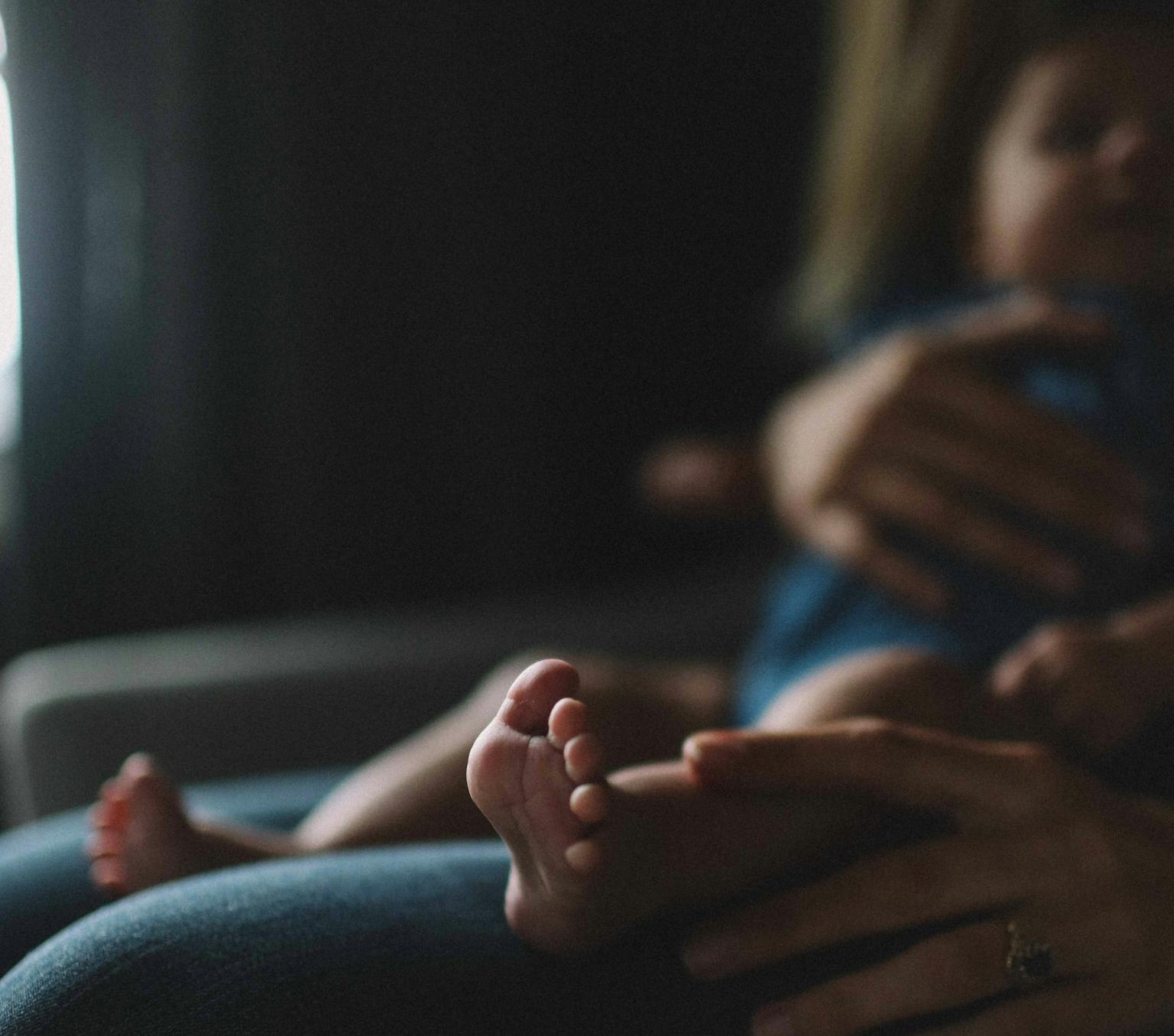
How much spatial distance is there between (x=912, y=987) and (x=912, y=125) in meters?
0.82

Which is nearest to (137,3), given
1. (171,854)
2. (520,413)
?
(520,413)

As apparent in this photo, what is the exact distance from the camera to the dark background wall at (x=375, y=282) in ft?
4.10

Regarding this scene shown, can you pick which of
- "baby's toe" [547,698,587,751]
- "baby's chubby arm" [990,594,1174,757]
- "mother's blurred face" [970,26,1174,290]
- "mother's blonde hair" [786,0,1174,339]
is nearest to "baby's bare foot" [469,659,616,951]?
"baby's toe" [547,698,587,751]

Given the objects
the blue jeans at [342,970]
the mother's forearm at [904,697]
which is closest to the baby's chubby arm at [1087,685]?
the mother's forearm at [904,697]

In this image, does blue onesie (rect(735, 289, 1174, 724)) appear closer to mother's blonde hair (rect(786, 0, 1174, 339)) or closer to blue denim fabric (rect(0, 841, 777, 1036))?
mother's blonde hair (rect(786, 0, 1174, 339))

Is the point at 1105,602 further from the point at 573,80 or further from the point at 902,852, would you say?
the point at 573,80

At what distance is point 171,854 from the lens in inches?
23.1

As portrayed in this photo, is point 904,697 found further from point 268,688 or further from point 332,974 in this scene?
point 268,688

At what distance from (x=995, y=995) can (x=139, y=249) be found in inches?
45.8

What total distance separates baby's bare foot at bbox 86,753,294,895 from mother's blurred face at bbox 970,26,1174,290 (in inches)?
28.5

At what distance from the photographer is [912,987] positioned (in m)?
0.45

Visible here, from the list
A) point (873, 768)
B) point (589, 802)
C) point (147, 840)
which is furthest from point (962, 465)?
point (147, 840)

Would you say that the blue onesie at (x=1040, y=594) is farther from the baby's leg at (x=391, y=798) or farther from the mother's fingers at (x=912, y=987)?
the mother's fingers at (x=912, y=987)

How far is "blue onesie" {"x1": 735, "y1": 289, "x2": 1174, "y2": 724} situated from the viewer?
769 mm
